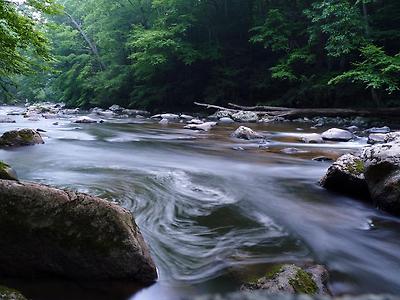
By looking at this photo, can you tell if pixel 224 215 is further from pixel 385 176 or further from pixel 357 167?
pixel 357 167

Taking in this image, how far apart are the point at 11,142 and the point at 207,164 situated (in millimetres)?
4903

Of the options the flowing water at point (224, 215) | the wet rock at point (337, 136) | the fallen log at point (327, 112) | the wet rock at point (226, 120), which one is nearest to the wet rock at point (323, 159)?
the flowing water at point (224, 215)

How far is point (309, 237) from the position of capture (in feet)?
12.2

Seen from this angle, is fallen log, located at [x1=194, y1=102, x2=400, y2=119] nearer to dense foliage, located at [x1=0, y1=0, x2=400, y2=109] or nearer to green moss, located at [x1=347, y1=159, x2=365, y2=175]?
dense foliage, located at [x1=0, y1=0, x2=400, y2=109]

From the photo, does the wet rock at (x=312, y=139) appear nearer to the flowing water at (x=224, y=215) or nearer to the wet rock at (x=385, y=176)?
the flowing water at (x=224, y=215)

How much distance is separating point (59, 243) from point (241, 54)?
72.9 ft

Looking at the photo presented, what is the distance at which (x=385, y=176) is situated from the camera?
4.33 meters

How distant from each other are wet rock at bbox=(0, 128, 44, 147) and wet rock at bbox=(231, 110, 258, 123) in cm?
935

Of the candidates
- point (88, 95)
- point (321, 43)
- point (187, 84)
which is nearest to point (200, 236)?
point (321, 43)

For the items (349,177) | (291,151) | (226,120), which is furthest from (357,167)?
(226,120)

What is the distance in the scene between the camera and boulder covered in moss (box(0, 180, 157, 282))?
8.40 ft

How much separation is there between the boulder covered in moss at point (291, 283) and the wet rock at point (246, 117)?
1406cm

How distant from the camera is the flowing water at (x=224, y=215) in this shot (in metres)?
2.89

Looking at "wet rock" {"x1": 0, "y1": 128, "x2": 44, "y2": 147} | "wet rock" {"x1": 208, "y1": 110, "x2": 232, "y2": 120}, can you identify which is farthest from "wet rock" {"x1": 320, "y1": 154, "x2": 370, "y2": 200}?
"wet rock" {"x1": 208, "y1": 110, "x2": 232, "y2": 120}
